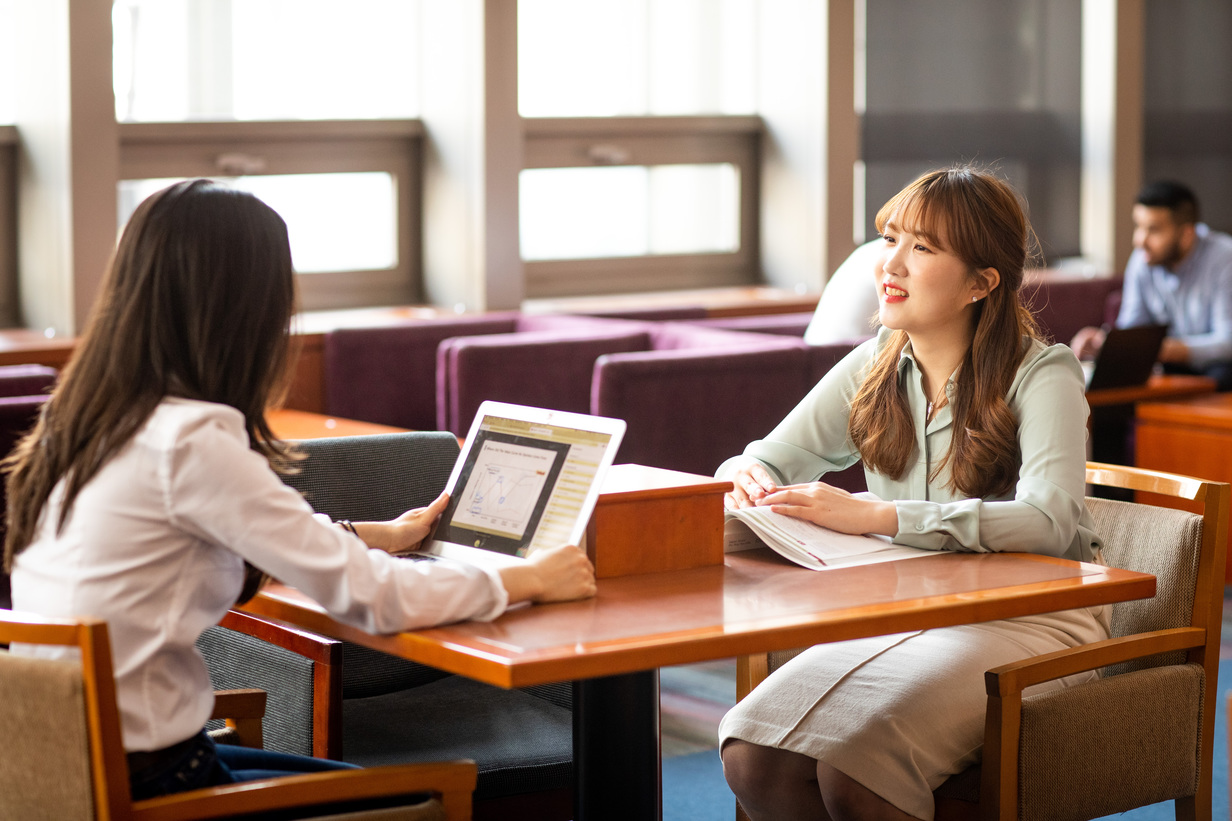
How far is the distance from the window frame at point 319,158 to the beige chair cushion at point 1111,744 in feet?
10.8

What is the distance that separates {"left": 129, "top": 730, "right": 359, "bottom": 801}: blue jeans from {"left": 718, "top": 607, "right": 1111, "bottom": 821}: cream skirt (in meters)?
0.65

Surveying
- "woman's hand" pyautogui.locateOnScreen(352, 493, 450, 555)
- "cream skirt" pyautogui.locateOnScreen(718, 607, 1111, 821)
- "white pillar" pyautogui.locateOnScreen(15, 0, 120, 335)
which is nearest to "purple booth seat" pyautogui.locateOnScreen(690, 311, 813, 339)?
"white pillar" pyautogui.locateOnScreen(15, 0, 120, 335)

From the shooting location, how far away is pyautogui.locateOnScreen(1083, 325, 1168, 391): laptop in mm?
4715

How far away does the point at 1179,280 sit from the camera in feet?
18.3

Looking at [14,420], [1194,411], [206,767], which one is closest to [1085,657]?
[206,767]

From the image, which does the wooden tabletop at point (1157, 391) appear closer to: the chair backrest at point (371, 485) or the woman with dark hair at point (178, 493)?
the chair backrest at point (371, 485)

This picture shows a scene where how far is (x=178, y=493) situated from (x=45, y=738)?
0.91 feet

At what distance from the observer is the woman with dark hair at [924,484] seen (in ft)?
6.66

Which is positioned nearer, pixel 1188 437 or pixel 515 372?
pixel 515 372

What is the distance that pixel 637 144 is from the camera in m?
6.09

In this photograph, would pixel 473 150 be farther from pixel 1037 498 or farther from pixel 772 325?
pixel 1037 498

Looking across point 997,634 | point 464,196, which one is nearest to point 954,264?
point 997,634

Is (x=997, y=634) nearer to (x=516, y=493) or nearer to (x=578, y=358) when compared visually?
(x=516, y=493)

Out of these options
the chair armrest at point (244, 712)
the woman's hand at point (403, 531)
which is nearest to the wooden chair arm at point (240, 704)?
the chair armrest at point (244, 712)
